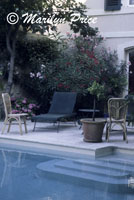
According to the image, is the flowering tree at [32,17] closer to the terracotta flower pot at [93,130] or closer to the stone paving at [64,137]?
the stone paving at [64,137]

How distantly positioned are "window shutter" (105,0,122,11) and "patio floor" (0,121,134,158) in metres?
4.24

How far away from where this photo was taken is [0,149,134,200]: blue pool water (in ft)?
15.0

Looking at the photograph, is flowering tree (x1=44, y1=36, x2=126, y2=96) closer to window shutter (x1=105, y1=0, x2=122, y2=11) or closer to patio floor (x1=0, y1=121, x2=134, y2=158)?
window shutter (x1=105, y1=0, x2=122, y2=11)

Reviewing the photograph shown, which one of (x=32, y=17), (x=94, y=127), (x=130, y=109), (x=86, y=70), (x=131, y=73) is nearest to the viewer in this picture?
(x=94, y=127)

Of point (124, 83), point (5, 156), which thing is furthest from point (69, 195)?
point (124, 83)

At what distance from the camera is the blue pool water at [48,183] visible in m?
4.58

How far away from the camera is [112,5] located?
462 inches

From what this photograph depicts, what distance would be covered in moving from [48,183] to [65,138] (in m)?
2.65

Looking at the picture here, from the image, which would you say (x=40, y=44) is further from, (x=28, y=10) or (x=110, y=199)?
(x=110, y=199)

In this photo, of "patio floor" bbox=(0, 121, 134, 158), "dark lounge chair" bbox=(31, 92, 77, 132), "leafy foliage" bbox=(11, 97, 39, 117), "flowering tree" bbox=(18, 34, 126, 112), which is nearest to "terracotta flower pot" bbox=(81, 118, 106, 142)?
"patio floor" bbox=(0, 121, 134, 158)

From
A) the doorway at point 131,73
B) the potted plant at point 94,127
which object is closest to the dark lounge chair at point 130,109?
the potted plant at point 94,127

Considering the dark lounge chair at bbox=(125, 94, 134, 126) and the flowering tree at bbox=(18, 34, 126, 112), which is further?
the flowering tree at bbox=(18, 34, 126, 112)

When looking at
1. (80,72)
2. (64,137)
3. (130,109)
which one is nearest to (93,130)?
(64,137)

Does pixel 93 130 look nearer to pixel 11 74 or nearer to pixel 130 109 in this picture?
pixel 130 109
